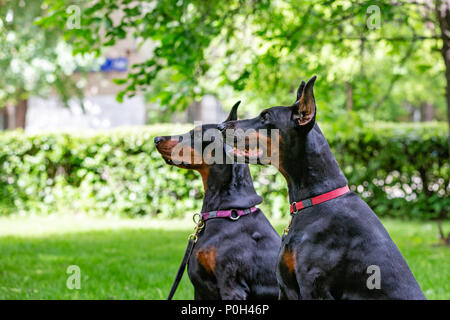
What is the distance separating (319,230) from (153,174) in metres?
9.98

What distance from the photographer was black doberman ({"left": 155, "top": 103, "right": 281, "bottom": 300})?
11.8 ft

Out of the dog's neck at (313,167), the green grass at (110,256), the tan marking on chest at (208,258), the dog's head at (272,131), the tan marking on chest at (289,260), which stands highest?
the dog's head at (272,131)

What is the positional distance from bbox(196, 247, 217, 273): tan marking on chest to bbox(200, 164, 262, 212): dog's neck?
14.4 inches

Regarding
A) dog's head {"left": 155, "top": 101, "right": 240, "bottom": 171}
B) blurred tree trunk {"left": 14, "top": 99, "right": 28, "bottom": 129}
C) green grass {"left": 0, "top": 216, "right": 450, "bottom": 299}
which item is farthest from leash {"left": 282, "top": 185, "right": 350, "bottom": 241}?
blurred tree trunk {"left": 14, "top": 99, "right": 28, "bottom": 129}

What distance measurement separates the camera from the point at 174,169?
1237 cm

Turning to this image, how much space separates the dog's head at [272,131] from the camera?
9.75 feet

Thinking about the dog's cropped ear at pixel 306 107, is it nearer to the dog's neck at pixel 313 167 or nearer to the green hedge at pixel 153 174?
the dog's neck at pixel 313 167

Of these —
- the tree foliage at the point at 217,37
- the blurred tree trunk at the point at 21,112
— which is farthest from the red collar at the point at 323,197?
the blurred tree trunk at the point at 21,112

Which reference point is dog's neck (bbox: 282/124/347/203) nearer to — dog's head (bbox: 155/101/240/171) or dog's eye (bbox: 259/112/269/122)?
dog's eye (bbox: 259/112/269/122)

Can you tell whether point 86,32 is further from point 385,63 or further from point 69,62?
point 385,63

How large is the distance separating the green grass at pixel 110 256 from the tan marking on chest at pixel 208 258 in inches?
92.1

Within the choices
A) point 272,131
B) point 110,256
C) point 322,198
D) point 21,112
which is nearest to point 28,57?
point 21,112

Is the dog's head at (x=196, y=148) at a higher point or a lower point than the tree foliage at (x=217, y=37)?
lower
